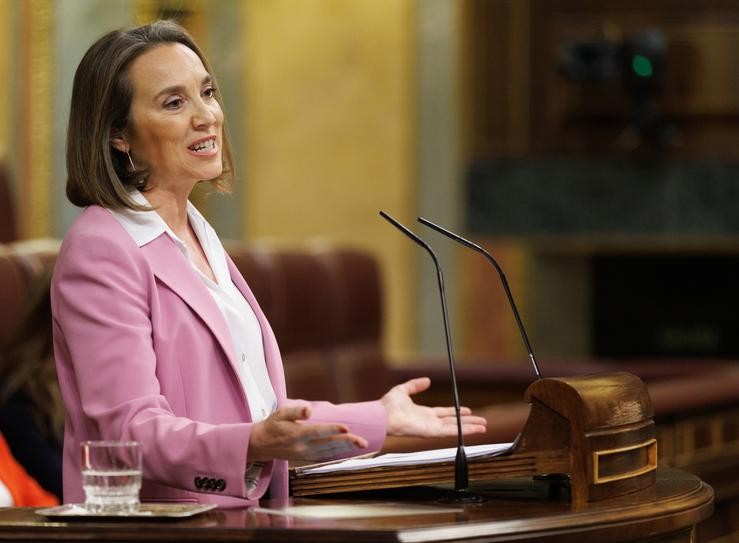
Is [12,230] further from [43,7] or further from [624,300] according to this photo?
[624,300]

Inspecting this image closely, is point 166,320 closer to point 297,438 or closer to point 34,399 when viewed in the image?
point 297,438

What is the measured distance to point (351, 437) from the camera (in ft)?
5.63

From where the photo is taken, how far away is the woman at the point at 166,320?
5.93ft

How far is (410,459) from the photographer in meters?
1.91

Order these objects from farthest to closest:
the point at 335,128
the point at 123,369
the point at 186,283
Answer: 1. the point at 335,128
2. the point at 186,283
3. the point at 123,369

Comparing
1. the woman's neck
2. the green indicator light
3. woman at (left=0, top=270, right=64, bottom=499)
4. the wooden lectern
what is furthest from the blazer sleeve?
the green indicator light

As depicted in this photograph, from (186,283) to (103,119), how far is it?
246 mm

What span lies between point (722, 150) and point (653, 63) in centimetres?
56

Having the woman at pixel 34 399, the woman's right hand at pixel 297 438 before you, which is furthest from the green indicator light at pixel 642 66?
the woman's right hand at pixel 297 438

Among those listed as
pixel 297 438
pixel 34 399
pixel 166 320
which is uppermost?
pixel 166 320

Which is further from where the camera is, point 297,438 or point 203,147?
point 203,147

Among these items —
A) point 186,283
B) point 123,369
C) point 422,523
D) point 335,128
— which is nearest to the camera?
point 422,523

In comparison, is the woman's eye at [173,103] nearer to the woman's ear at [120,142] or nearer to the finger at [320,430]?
the woman's ear at [120,142]

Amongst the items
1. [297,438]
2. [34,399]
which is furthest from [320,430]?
[34,399]
